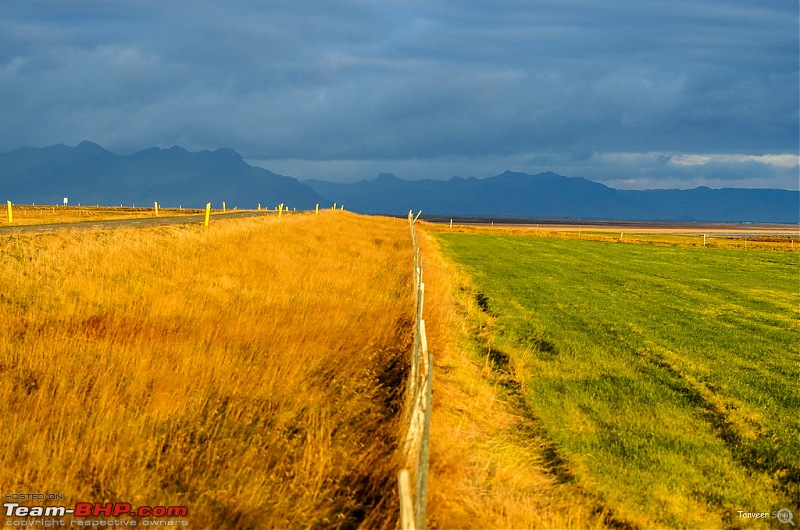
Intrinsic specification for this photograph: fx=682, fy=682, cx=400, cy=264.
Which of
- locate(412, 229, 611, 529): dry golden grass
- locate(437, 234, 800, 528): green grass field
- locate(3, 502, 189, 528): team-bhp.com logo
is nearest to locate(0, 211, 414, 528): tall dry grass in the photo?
locate(3, 502, 189, 528): team-bhp.com logo

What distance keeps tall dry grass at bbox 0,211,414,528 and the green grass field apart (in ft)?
7.80

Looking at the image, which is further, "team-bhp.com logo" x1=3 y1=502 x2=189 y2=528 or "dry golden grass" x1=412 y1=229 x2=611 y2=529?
"dry golden grass" x1=412 y1=229 x2=611 y2=529

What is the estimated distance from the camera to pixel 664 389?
10.6 m

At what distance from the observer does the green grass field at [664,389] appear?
23.4 ft

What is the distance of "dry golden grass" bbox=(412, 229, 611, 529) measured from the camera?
600cm

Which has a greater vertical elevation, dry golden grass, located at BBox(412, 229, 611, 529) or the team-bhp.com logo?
the team-bhp.com logo

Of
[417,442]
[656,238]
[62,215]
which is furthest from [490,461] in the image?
[656,238]

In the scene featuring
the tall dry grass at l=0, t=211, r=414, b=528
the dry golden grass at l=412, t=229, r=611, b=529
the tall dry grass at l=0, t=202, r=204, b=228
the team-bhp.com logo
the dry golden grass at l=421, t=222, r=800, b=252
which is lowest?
the dry golden grass at l=412, t=229, r=611, b=529

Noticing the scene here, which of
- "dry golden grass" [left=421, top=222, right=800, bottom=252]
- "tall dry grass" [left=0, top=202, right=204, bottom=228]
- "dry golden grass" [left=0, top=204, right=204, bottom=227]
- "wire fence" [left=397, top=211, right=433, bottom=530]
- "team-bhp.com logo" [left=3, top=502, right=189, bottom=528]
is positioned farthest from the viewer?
"dry golden grass" [left=421, top=222, right=800, bottom=252]

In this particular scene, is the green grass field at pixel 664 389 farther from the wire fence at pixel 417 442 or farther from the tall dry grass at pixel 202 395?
the tall dry grass at pixel 202 395

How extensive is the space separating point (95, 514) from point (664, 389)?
837cm

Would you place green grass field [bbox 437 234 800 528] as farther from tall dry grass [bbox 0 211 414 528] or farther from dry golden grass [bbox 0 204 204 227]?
dry golden grass [bbox 0 204 204 227]

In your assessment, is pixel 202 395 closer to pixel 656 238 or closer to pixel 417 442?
pixel 417 442

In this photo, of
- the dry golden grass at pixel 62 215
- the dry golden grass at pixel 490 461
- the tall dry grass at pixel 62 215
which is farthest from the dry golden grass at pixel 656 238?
the dry golden grass at pixel 490 461
